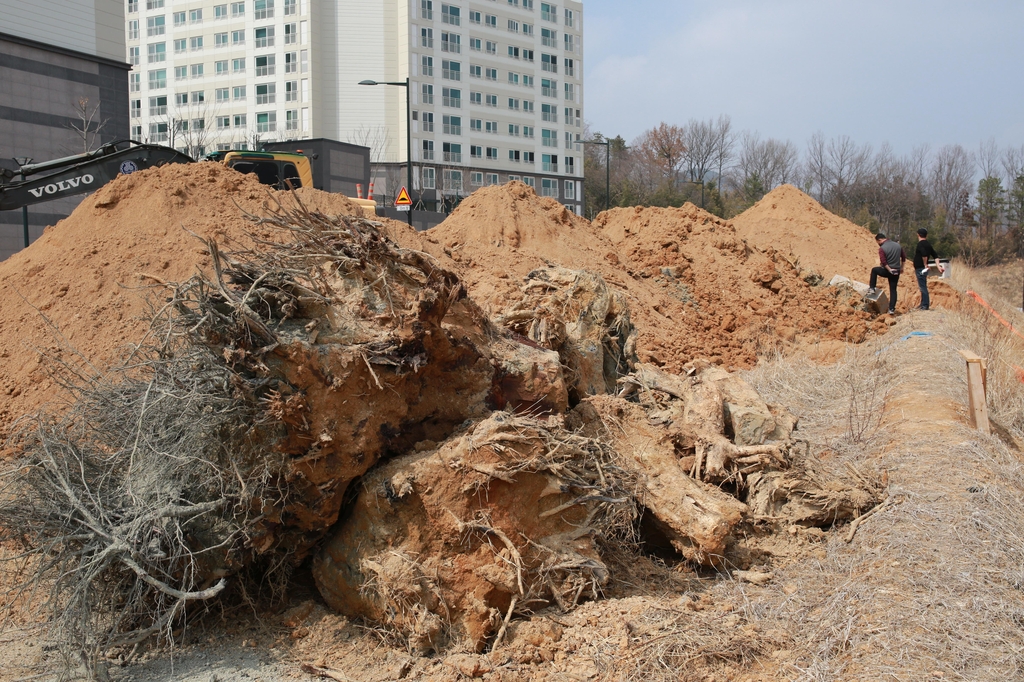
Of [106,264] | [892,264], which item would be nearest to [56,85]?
[106,264]

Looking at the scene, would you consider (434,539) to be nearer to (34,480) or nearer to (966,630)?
(34,480)

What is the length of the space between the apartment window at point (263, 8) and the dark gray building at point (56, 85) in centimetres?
2396

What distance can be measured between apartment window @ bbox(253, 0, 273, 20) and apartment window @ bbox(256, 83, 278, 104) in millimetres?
4077

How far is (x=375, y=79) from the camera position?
47469 millimetres

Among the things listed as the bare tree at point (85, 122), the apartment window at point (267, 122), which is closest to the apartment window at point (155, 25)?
the apartment window at point (267, 122)

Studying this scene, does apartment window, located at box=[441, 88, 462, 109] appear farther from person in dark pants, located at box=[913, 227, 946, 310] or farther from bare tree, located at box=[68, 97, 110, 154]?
person in dark pants, located at box=[913, 227, 946, 310]

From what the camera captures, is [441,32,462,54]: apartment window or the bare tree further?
[441,32,462,54]: apartment window

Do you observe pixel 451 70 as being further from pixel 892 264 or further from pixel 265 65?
pixel 892 264

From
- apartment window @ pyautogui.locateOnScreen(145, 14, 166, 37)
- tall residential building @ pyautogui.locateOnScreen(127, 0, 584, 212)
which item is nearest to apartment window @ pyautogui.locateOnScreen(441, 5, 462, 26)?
tall residential building @ pyautogui.locateOnScreen(127, 0, 584, 212)

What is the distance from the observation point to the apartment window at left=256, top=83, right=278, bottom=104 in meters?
48.3

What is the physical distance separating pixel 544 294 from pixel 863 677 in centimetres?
409

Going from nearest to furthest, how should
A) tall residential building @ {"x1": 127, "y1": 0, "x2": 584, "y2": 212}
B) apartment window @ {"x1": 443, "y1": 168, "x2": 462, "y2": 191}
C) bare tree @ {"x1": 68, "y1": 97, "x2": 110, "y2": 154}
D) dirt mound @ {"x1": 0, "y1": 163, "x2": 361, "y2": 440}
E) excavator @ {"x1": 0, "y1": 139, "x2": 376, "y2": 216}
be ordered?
dirt mound @ {"x1": 0, "y1": 163, "x2": 361, "y2": 440} < excavator @ {"x1": 0, "y1": 139, "x2": 376, "y2": 216} < bare tree @ {"x1": 68, "y1": 97, "x2": 110, "y2": 154} < tall residential building @ {"x1": 127, "y1": 0, "x2": 584, "y2": 212} < apartment window @ {"x1": 443, "y1": 168, "x2": 462, "y2": 191}

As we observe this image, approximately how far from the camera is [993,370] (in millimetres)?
8867

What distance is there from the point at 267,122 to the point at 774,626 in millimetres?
49809
